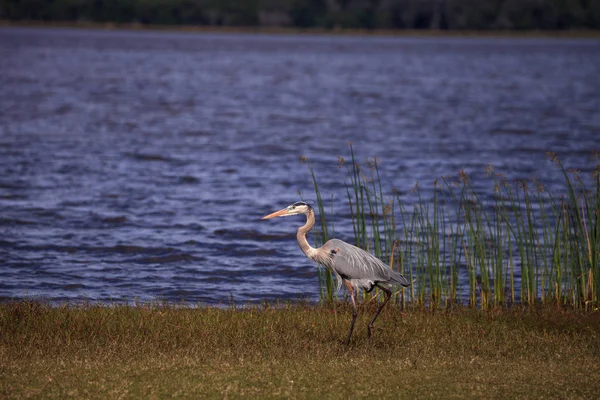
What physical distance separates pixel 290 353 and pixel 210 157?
22294 mm

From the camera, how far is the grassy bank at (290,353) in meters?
9.02

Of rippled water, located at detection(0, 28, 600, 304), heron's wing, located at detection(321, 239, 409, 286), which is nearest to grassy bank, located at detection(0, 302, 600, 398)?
heron's wing, located at detection(321, 239, 409, 286)

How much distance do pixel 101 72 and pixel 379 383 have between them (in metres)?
72.4

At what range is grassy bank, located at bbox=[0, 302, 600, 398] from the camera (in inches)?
355

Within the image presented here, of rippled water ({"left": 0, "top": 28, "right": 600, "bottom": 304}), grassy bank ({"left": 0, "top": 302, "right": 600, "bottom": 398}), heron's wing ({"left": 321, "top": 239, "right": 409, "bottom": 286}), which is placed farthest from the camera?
rippled water ({"left": 0, "top": 28, "right": 600, "bottom": 304})

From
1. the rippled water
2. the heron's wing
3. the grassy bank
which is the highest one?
the heron's wing

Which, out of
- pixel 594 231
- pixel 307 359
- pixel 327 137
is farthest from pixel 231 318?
pixel 327 137

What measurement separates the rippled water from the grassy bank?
3074mm

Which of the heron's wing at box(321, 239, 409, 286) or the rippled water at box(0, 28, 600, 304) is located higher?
the heron's wing at box(321, 239, 409, 286)

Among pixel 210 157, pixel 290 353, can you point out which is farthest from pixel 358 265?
pixel 210 157

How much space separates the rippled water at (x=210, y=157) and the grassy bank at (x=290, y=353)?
3.07 meters

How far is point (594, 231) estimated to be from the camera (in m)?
13.1

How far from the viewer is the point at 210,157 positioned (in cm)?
3238

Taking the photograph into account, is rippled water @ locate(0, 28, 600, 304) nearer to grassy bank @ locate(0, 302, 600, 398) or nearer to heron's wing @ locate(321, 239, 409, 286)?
grassy bank @ locate(0, 302, 600, 398)
